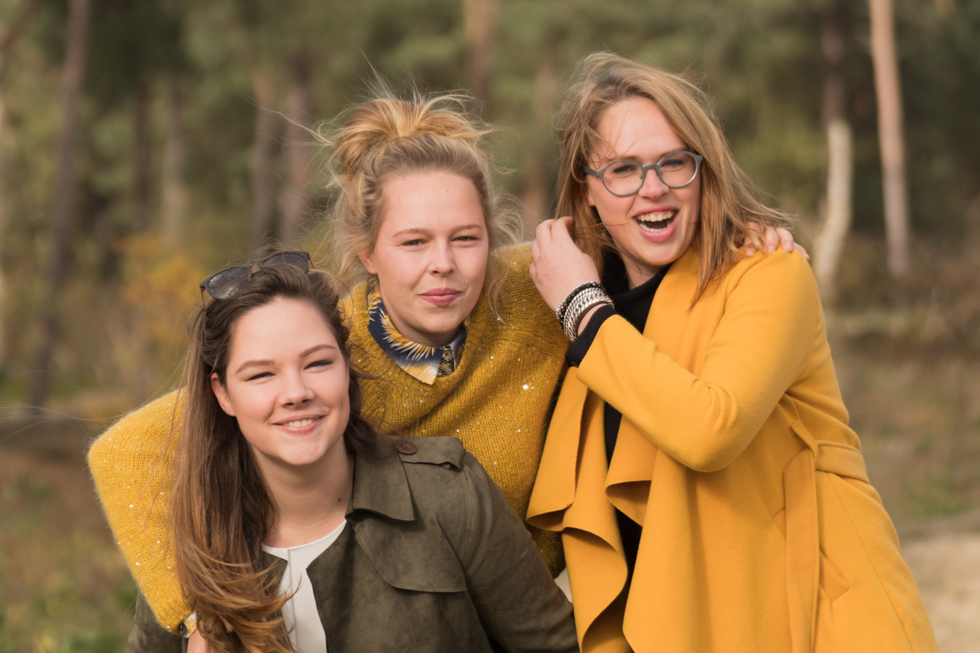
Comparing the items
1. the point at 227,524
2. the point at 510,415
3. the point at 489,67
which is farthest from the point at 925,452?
the point at 489,67

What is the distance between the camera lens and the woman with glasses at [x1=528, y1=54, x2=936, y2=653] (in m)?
2.14

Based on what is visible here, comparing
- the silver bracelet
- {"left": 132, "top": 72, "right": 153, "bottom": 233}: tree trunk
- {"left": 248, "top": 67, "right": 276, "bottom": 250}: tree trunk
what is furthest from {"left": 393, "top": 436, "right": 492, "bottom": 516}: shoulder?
{"left": 132, "top": 72, "right": 153, "bottom": 233}: tree trunk

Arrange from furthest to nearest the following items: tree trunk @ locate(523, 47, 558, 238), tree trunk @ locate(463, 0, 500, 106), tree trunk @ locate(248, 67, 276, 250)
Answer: tree trunk @ locate(523, 47, 558, 238) → tree trunk @ locate(463, 0, 500, 106) → tree trunk @ locate(248, 67, 276, 250)

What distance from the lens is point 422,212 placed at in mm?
2463

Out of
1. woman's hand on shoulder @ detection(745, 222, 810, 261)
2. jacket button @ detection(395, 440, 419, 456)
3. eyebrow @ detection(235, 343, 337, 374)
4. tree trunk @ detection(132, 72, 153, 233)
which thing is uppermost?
woman's hand on shoulder @ detection(745, 222, 810, 261)

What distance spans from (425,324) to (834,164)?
1839 cm

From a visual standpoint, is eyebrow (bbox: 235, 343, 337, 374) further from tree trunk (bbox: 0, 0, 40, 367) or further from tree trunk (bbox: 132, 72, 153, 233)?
tree trunk (bbox: 132, 72, 153, 233)

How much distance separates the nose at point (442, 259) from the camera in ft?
7.90

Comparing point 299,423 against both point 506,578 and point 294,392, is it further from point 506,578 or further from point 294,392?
point 506,578

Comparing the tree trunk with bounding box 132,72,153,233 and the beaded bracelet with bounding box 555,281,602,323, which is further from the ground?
the beaded bracelet with bounding box 555,281,602,323

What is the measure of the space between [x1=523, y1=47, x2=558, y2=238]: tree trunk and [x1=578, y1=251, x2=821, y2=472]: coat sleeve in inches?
672

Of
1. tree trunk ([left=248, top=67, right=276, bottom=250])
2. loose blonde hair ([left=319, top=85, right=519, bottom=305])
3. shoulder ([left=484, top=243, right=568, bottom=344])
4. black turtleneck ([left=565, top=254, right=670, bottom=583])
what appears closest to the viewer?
black turtleneck ([left=565, top=254, right=670, bottom=583])

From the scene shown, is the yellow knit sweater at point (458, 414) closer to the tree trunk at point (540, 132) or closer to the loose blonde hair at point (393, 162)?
the loose blonde hair at point (393, 162)

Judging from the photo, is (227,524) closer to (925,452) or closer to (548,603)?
(548,603)
